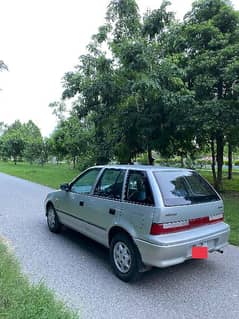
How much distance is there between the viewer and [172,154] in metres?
13.6

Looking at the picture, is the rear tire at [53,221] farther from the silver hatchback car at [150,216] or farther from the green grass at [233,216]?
the green grass at [233,216]

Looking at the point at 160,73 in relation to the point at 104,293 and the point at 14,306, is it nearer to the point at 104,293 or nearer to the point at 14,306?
the point at 104,293

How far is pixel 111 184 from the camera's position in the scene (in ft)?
13.6

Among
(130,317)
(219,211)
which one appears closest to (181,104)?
(219,211)

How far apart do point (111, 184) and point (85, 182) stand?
Answer: 2.69 feet

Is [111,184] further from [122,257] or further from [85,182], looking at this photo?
[122,257]

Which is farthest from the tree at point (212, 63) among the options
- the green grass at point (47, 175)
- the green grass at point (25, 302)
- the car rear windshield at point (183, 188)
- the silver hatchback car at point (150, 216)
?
the green grass at point (47, 175)

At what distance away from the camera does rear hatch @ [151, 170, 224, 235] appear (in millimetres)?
3213

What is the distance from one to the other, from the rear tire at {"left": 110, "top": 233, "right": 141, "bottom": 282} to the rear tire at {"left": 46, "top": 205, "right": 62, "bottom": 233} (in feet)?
6.74

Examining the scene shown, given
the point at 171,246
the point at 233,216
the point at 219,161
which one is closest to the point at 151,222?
the point at 171,246

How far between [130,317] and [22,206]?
6.59 metres

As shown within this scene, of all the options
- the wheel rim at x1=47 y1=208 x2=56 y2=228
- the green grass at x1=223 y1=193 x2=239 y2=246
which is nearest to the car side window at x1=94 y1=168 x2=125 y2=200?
the wheel rim at x1=47 y1=208 x2=56 y2=228

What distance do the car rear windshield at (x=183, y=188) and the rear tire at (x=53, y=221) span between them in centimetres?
282

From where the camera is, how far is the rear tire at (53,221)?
5484 mm
